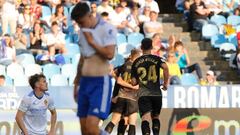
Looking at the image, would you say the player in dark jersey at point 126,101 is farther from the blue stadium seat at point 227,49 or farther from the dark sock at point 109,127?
the blue stadium seat at point 227,49

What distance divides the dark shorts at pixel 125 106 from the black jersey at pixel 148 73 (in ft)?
5.79

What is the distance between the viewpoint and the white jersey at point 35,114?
39.2 ft

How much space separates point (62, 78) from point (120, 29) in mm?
3305

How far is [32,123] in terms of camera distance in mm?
12016

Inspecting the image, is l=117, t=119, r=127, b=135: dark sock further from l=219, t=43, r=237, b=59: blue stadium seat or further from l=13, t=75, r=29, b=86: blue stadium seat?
l=219, t=43, r=237, b=59: blue stadium seat

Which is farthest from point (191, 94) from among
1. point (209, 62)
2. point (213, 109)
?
point (209, 62)

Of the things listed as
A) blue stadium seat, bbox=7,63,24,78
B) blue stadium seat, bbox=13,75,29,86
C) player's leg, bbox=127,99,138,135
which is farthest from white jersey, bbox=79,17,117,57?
blue stadium seat, bbox=7,63,24,78

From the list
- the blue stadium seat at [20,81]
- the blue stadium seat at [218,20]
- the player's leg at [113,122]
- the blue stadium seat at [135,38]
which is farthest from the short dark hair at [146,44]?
the blue stadium seat at [218,20]

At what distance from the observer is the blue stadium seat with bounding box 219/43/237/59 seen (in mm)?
21314

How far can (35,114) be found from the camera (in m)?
12.1

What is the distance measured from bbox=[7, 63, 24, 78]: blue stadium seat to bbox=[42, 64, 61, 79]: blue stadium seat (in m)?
0.53

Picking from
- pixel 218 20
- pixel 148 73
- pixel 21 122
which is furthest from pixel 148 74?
pixel 218 20

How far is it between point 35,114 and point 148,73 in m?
3.01

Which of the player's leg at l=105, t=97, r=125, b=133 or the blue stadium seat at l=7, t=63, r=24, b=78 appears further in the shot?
the blue stadium seat at l=7, t=63, r=24, b=78
